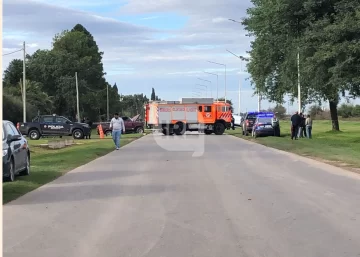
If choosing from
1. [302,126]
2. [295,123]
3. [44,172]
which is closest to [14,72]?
[302,126]

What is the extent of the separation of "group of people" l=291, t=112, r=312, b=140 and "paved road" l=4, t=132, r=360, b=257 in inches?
735

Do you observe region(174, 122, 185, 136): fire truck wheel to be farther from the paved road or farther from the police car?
the paved road

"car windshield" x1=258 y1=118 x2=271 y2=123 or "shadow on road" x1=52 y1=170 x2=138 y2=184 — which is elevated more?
"car windshield" x1=258 y1=118 x2=271 y2=123

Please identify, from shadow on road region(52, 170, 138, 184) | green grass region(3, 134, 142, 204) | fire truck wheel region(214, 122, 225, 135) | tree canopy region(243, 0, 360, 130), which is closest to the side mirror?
green grass region(3, 134, 142, 204)

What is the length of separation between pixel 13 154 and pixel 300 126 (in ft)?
84.8

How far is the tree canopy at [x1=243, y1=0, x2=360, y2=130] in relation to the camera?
90.0 feet

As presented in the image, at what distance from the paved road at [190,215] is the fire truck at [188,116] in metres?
28.2

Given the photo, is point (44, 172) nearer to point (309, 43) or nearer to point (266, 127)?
point (309, 43)

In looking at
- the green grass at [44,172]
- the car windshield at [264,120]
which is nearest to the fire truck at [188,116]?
the car windshield at [264,120]

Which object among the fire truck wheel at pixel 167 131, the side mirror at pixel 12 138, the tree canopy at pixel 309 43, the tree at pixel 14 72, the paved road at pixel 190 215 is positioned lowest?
the paved road at pixel 190 215

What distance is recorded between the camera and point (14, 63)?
82812 millimetres

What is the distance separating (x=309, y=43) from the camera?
30047 mm

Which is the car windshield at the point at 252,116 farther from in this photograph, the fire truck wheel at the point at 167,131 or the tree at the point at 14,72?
the tree at the point at 14,72

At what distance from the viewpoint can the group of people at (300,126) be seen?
3478 centimetres
